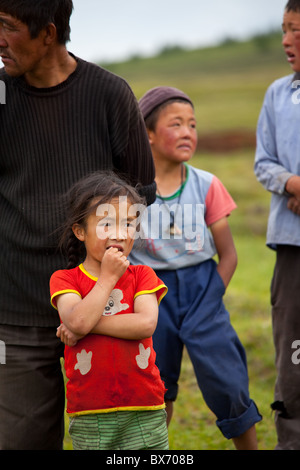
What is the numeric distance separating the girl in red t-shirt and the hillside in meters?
22.5

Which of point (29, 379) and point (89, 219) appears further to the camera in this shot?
point (29, 379)

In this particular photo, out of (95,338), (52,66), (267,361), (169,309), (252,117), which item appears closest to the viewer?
(95,338)

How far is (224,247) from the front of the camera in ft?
12.0

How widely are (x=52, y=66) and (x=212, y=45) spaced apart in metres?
56.6

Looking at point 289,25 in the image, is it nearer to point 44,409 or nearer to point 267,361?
point 44,409

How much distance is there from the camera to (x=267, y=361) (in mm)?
5891

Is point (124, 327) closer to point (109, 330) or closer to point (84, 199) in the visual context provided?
point (109, 330)

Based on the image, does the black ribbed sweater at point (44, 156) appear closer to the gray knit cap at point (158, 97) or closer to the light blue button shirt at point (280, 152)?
the gray knit cap at point (158, 97)

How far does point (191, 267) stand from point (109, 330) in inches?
44.6

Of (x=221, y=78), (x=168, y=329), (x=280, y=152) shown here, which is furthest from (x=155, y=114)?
(x=221, y=78)

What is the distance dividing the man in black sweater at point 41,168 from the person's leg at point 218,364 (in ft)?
2.65

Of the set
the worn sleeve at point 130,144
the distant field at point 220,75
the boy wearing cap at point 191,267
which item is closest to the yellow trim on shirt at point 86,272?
the worn sleeve at point 130,144

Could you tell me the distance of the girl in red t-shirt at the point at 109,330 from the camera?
248cm
